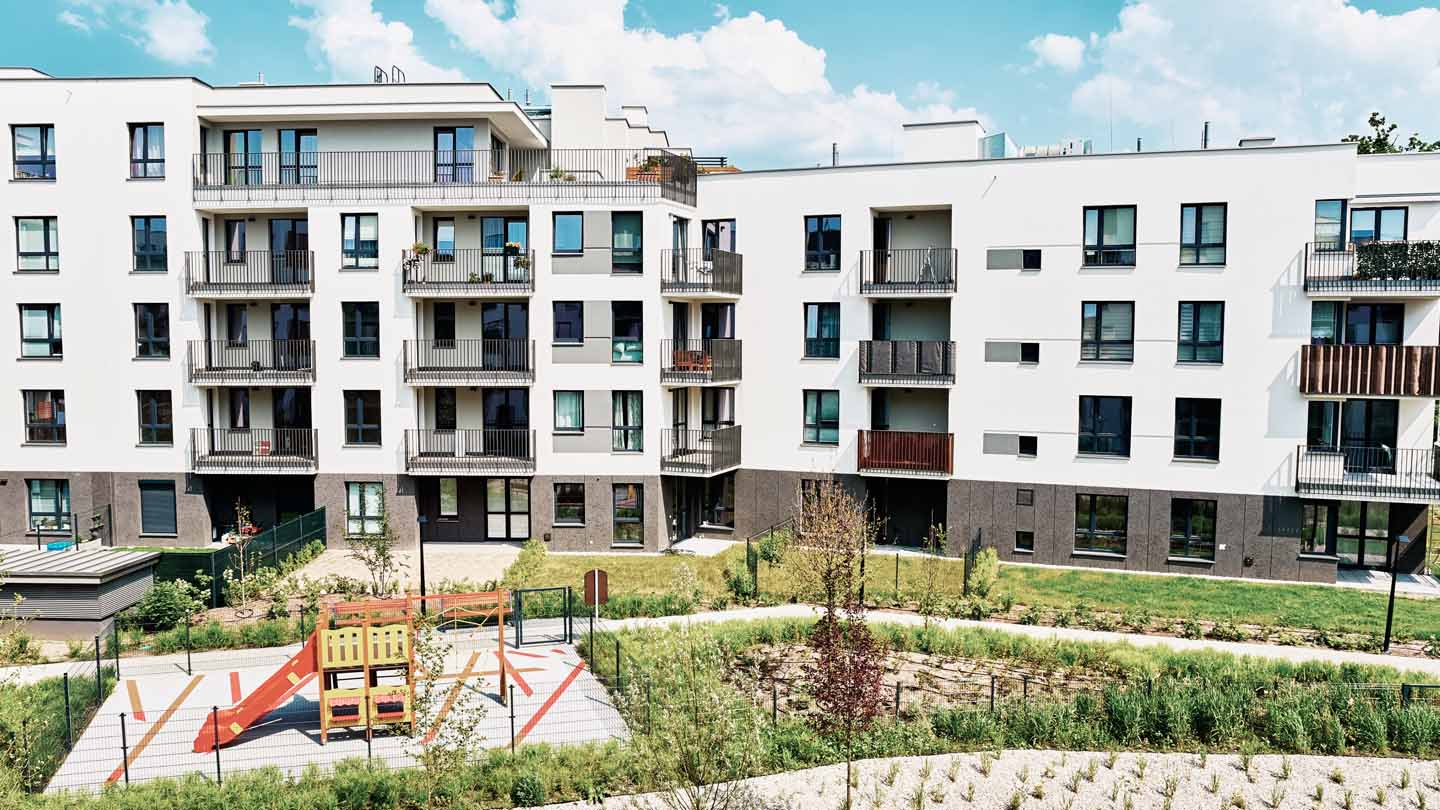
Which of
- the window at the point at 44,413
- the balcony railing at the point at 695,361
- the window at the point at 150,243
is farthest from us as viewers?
the window at the point at 44,413

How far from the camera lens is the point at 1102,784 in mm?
13906

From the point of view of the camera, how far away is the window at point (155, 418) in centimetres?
2950

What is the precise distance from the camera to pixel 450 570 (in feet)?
88.2

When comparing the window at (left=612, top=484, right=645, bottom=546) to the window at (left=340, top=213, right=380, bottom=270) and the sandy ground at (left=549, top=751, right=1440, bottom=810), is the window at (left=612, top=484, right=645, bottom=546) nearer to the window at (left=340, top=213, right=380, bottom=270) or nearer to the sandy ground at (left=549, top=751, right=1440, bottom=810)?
the window at (left=340, top=213, right=380, bottom=270)

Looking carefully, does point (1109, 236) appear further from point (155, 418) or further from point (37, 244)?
point (37, 244)

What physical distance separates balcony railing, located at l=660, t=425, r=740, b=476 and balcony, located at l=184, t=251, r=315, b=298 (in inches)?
461

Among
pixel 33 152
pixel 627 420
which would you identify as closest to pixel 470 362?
pixel 627 420

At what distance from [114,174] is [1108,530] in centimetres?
3113

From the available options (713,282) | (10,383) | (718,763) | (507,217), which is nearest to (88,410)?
(10,383)

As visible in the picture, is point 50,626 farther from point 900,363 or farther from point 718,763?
point 900,363

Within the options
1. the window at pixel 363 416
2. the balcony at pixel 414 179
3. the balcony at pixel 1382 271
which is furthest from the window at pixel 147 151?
the balcony at pixel 1382 271

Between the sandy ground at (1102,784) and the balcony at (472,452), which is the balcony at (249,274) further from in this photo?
the sandy ground at (1102,784)

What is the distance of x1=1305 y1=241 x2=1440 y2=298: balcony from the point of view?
82.7ft

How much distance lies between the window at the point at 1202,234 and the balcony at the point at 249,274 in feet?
82.8
